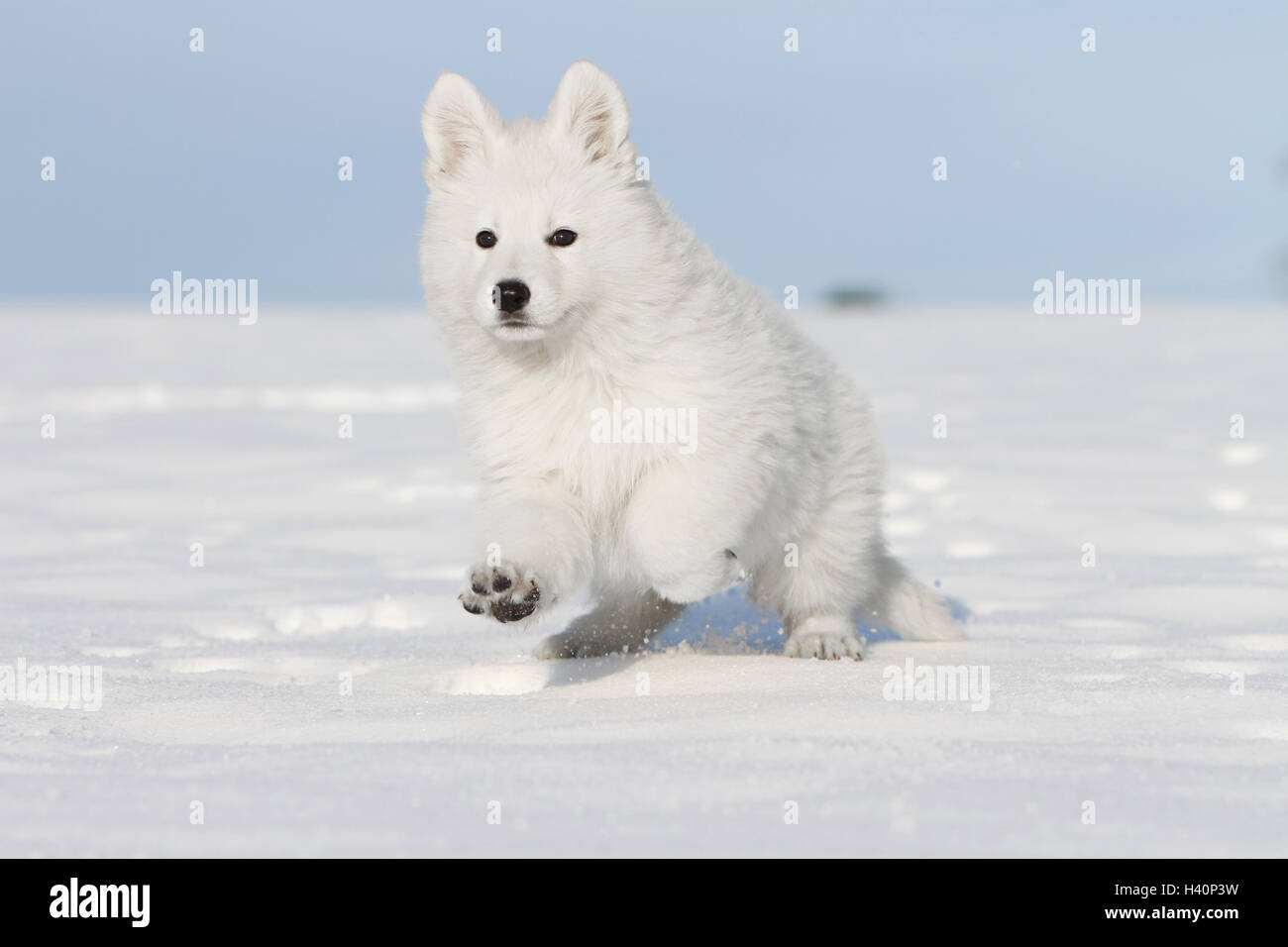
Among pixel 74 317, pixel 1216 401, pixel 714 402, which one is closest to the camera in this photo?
pixel 714 402

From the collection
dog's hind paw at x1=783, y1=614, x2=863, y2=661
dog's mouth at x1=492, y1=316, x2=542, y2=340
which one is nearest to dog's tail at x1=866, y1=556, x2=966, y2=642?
dog's hind paw at x1=783, y1=614, x2=863, y2=661

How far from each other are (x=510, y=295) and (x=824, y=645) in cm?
160

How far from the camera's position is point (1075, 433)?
1134cm

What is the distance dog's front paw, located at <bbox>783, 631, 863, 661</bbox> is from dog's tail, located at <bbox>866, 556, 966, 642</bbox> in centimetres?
41

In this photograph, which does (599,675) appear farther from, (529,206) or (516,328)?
(529,206)

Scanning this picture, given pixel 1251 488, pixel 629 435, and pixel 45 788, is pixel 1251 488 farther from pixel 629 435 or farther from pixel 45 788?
pixel 45 788

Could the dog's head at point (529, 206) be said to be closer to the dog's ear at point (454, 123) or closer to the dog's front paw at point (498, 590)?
the dog's ear at point (454, 123)

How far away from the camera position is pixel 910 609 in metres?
4.85

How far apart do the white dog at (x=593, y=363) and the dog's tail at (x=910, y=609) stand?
2.65 ft

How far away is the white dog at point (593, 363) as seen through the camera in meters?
3.78

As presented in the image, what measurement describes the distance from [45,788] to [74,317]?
26.2 m

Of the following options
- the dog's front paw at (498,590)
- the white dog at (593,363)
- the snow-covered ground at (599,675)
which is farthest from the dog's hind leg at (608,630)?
the dog's front paw at (498,590)

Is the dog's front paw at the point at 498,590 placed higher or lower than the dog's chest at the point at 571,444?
lower
